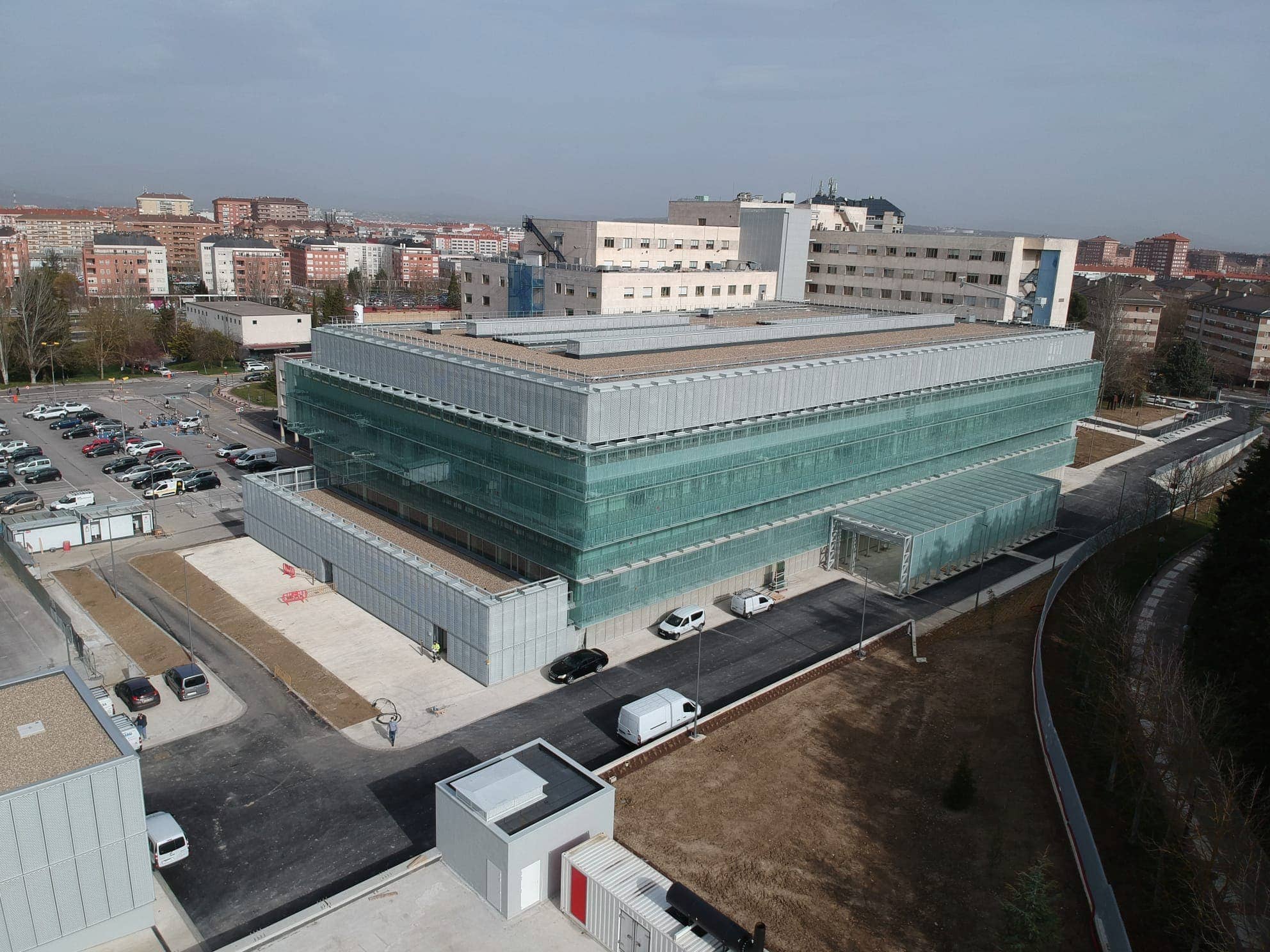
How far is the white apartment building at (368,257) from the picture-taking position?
188250mm

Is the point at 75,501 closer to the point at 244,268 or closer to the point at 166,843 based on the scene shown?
the point at 166,843

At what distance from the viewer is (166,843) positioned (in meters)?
22.2

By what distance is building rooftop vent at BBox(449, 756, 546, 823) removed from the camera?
2147 centimetres

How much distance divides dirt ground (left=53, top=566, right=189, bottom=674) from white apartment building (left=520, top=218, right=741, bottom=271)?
35.4 meters

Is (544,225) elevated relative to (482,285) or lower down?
elevated

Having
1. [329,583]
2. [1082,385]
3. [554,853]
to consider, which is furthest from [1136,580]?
[329,583]

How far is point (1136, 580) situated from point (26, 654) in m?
48.4

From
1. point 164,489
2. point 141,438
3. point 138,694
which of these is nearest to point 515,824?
point 138,694

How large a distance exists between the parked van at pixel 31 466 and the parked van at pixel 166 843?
4311 cm

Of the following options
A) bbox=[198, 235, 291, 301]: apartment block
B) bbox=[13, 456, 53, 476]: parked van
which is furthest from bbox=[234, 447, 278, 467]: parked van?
bbox=[198, 235, 291, 301]: apartment block

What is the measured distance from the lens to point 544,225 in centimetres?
6712

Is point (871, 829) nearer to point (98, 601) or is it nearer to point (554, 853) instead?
point (554, 853)

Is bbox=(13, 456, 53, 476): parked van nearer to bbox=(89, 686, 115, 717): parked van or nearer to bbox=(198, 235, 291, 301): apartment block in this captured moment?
bbox=(89, 686, 115, 717): parked van

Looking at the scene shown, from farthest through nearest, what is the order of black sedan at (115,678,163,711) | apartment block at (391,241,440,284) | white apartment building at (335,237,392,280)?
white apartment building at (335,237,392,280) < apartment block at (391,241,440,284) < black sedan at (115,678,163,711)
